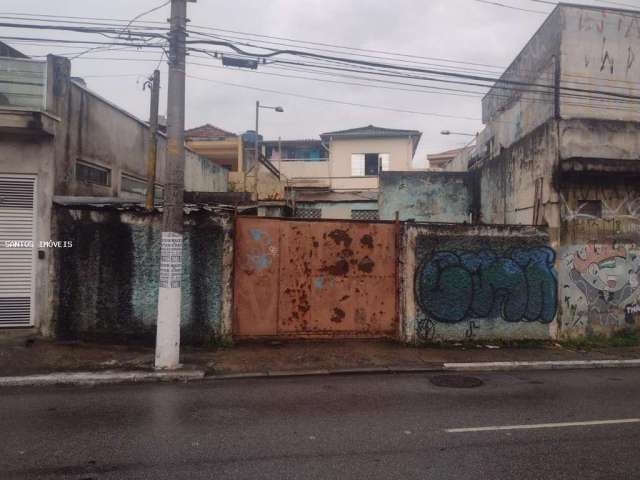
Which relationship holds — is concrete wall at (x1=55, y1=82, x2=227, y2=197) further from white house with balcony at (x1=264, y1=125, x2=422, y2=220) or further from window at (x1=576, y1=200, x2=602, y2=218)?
white house with balcony at (x1=264, y1=125, x2=422, y2=220)

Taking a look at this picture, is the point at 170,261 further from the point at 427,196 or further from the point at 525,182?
the point at 427,196

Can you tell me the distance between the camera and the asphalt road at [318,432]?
408cm

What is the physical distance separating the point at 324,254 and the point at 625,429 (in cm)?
622

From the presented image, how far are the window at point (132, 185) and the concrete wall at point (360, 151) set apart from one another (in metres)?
20.9

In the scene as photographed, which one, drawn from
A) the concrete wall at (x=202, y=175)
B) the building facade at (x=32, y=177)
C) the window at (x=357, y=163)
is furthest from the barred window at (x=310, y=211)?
the window at (x=357, y=163)

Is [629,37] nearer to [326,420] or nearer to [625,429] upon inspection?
[625,429]

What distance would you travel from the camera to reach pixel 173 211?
26.3 ft

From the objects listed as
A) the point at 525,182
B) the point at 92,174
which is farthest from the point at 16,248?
the point at 525,182

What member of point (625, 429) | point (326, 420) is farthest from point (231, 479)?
point (625, 429)

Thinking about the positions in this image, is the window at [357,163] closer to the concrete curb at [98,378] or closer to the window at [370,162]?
the window at [370,162]

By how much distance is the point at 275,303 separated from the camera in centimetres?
980

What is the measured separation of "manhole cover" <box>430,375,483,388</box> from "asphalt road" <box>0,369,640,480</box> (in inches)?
11.2

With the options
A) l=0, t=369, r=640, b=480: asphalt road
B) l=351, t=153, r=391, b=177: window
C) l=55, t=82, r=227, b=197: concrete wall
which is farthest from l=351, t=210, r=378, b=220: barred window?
l=351, t=153, r=391, b=177: window

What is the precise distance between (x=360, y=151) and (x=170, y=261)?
2783cm
